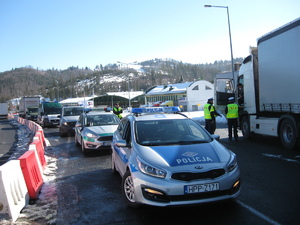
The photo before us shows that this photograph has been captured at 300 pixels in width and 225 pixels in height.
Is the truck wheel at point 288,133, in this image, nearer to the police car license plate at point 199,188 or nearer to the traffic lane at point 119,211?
the traffic lane at point 119,211

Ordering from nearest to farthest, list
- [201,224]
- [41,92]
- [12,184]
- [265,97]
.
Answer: [201,224] → [12,184] → [265,97] → [41,92]

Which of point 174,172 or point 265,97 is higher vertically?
point 265,97

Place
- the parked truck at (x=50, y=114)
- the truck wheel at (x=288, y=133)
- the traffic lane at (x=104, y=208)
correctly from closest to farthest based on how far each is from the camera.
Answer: the traffic lane at (x=104, y=208)
the truck wheel at (x=288, y=133)
the parked truck at (x=50, y=114)

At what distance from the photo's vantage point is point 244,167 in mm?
6902

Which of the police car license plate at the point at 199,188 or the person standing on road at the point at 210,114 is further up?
the person standing on road at the point at 210,114

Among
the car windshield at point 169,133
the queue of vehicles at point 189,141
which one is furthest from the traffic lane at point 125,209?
the car windshield at point 169,133

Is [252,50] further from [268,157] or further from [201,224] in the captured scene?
[201,224]

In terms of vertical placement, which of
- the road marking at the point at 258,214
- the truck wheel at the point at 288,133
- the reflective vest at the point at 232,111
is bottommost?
the road marking at the point at 258,214

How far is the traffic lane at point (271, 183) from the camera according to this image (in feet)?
13.3

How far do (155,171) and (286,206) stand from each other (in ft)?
6.98

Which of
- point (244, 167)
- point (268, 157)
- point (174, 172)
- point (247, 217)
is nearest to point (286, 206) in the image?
point (247, 217)

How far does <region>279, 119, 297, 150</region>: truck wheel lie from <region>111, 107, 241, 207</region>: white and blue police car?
4768mm

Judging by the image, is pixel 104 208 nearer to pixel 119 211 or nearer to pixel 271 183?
pixel 119 211

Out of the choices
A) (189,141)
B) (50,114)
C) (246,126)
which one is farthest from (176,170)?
(50,114)
